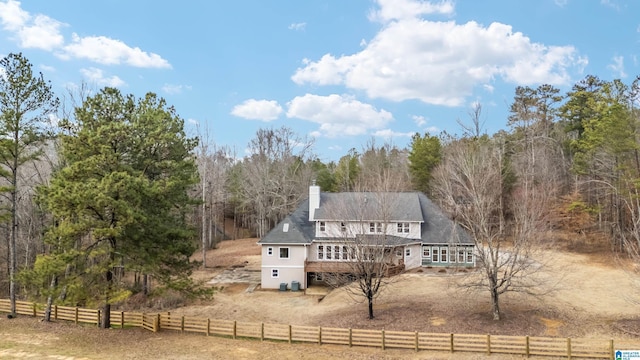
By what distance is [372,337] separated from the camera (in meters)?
19.2

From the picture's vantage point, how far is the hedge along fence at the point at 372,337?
17625mm

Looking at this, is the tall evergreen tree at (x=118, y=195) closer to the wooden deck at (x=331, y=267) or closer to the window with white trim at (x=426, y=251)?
the wooden deck at (x=331, y=267)

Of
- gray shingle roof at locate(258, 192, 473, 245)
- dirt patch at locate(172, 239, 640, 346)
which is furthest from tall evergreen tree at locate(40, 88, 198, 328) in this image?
gray shingle roof at locate(258, 192, 473, 245)

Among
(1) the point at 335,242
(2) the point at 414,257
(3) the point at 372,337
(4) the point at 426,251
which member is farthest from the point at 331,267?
(3) the point at 372,337

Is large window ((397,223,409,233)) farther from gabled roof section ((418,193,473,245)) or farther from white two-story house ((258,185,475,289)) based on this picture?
gabled roof section ((418,193,473,245))

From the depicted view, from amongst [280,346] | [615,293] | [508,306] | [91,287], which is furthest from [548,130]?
[91,287]

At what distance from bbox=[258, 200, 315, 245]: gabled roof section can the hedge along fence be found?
12.1 metres

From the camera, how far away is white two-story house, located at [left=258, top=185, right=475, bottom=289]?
32.9 m


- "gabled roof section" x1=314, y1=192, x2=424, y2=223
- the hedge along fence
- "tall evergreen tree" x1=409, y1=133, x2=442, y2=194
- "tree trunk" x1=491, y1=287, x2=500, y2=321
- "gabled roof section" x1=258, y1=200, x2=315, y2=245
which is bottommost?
the hedge along fence

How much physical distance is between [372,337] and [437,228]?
18111 mm

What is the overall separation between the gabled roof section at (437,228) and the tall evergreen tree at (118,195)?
20067 millimetres

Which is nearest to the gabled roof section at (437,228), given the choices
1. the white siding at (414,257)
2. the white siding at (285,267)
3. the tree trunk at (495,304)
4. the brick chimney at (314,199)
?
the white siding at (414,257)

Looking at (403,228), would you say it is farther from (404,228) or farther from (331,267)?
(331,267)

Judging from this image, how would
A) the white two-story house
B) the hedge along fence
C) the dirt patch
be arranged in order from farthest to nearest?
the white two-story house, the dirt patch, the hedge along fence
